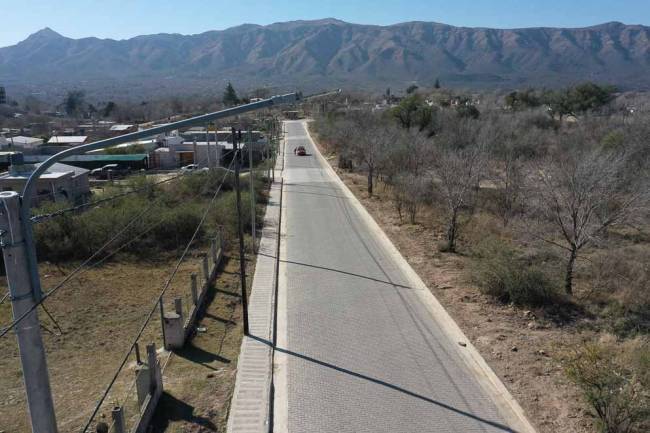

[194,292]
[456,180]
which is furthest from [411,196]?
[194,292]

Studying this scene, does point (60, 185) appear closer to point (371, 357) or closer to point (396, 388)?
point (371, 357)

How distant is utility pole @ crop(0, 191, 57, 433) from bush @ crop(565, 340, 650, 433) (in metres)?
6.99

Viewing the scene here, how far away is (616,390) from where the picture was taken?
7.43 m

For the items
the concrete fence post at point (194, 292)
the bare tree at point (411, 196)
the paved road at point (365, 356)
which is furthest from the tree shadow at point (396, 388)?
the bare tree at point (411, 196)

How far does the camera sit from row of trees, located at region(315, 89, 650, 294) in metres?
13.4

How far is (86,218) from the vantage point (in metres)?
18.4

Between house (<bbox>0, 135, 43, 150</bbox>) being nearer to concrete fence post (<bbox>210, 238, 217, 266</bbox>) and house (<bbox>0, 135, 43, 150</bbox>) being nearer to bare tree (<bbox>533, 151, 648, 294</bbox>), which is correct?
concrete fence post (<bbox>210, 238, 217, 266</bbox>)

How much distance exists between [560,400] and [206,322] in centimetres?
728

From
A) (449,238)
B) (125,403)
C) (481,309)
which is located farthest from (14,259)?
(449,238)

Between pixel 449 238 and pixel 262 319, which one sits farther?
pixel 449 238

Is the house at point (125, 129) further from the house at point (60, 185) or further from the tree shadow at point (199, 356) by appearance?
the tree shadow at point (199, 356)

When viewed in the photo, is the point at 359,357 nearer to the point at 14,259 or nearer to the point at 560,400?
the point at 560,400

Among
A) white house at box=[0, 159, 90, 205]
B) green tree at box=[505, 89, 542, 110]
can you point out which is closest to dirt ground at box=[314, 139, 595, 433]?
white house at box=[0, 159, 90, 205]

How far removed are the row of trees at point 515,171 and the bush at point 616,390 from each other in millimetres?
4578
